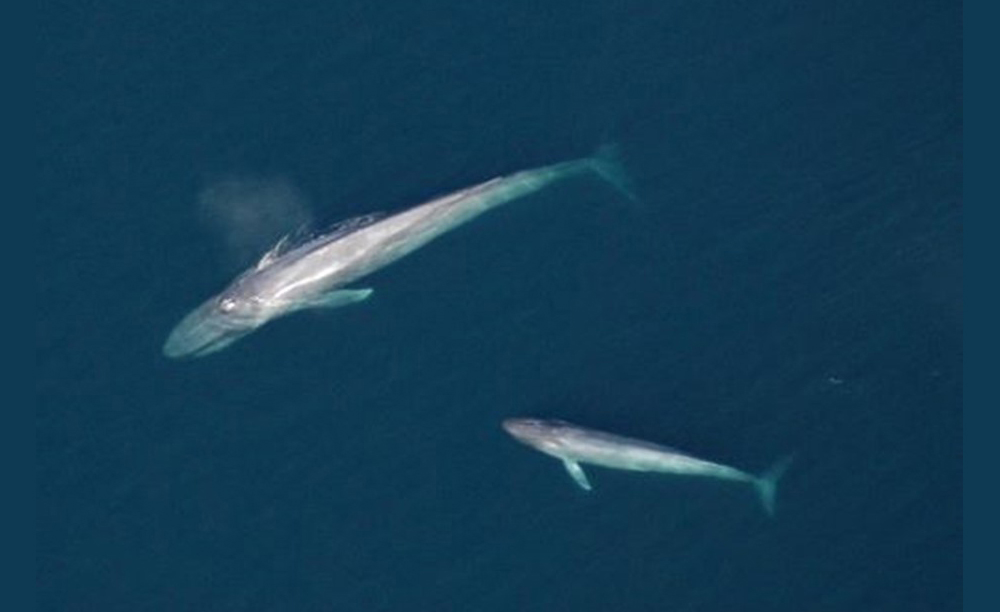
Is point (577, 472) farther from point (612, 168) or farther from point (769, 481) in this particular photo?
point (612, 168)

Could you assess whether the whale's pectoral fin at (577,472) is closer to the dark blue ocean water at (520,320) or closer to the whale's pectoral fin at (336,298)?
the dark blue ocean water at (520,320)

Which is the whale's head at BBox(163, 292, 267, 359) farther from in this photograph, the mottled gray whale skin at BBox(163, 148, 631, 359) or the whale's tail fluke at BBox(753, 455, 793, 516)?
the whale's tail fluke at BBox(753, 455, 793, 516)

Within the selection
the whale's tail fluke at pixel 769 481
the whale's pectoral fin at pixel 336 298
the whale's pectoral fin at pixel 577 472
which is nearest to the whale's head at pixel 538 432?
the whale's pectoral fin at pixel 577 472

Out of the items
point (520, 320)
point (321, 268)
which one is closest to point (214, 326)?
point (321, 268)

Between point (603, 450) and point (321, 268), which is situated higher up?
point (321, 268)

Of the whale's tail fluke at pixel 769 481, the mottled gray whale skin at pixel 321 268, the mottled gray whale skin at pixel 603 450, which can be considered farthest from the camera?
the whale's tail fluke at pixel 769 481

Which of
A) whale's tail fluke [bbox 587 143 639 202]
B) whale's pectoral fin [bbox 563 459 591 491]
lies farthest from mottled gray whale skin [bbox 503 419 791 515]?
whale's tail fluke [bbox 587 143 639 202]
